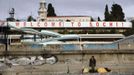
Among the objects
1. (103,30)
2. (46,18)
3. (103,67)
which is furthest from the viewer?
(46,18)

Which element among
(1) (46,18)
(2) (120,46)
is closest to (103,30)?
(1) (46,18)

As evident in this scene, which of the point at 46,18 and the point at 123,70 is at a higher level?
the point at 46,18

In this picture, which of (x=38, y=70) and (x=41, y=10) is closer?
(x=38, y=70)

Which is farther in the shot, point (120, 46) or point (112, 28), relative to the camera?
point (112, 28)

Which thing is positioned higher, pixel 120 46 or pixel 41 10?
pixel 41 10

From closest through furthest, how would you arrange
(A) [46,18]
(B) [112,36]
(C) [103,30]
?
(B) [112,36], (C) [103,30], (A) [46,18]

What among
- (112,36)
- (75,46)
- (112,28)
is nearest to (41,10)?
(112,28)

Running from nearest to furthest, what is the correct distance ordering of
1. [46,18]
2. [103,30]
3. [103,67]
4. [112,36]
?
[103,67], [112,36], [103,30], [46,18]

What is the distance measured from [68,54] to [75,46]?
51.7 inches

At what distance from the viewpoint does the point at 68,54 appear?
41.9 metres

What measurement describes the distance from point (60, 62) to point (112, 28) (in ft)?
298

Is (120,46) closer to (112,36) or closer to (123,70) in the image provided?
(123,70)

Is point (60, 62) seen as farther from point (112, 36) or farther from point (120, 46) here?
point (112, 36)

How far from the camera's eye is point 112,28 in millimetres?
130875
